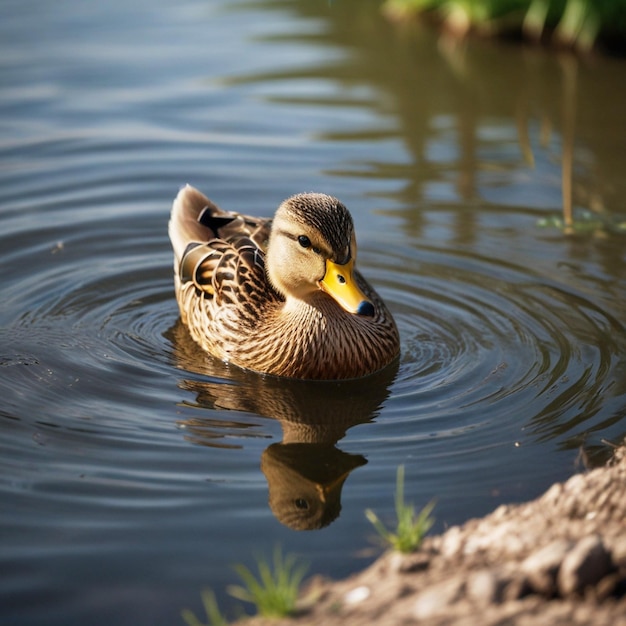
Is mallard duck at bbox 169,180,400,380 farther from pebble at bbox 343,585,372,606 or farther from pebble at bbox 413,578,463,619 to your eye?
pebble at bbox 413,578,463,619

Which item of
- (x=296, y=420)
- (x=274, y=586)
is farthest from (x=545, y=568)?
(x=296, y=420)

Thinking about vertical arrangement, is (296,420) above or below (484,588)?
below

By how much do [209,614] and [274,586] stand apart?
29 centimetres

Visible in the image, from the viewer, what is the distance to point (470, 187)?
31.7 feet

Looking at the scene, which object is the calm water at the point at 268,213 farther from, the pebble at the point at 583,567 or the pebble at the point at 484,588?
the pebble at the point at 583,567

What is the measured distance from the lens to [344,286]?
247 inches

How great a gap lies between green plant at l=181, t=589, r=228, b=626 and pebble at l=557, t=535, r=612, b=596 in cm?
129

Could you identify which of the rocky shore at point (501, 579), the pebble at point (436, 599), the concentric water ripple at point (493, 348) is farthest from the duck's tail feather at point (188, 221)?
the pebble at point (436, 599)

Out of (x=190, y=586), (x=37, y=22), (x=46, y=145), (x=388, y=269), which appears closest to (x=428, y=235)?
(x=388, y=269)

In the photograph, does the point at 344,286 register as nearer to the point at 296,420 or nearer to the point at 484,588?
the point at 296,420

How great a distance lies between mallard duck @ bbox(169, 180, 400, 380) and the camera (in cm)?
631

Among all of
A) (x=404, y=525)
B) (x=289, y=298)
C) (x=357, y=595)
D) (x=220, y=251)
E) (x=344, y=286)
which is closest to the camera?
(x=357, y=595)

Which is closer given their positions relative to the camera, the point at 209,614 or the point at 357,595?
the point at 357,595

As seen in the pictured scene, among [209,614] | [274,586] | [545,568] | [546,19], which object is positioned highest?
[546,19]
